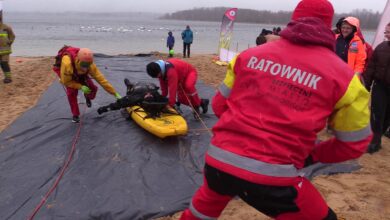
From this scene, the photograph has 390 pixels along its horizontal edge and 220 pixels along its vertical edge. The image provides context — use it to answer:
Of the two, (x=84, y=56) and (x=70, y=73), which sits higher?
(x=84, y=56)

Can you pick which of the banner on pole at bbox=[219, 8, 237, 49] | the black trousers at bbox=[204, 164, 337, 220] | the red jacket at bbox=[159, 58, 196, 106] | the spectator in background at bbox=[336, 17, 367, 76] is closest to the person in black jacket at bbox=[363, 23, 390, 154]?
the spectator in background at bbox=[336, 17, 367, 76]

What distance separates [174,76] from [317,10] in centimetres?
388

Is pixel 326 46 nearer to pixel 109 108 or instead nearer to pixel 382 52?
pixel 382 52

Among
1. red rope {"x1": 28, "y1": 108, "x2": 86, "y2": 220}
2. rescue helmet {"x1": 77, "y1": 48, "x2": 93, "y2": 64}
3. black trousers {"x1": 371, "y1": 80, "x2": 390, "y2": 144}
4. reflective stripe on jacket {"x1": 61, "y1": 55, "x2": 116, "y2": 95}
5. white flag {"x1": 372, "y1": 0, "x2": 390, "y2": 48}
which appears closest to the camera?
red rope {"x1": 28, "y1": 108, "x2": 86, "y2": 220}

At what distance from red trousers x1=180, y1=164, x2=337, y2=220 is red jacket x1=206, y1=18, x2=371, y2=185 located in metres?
0.05

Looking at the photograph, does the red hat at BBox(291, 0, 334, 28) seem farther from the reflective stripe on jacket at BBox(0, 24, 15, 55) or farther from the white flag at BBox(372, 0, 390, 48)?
the reflective stripe on jacket at BBox(0, 24, 15, 55)

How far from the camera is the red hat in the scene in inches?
71.1

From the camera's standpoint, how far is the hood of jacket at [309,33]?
5.56 ft

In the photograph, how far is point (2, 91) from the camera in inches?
311

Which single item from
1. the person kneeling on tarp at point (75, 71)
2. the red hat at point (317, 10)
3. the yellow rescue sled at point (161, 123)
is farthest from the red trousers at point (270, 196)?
the person kneeling on tarp at point (75, 71)

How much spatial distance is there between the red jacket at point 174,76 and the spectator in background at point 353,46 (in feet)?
7.82

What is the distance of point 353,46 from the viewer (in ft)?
15.8

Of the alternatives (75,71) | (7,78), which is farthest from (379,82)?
(7,78)

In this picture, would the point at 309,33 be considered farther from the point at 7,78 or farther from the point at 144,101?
the point at 7,78
